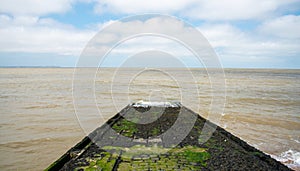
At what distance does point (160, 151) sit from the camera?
634cm

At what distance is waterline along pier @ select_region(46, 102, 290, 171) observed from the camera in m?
5.38

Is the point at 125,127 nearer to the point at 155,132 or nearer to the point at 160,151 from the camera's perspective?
the point at 155,132

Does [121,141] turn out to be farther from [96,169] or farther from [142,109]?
[142,109]

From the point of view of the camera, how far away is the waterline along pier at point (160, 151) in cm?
538

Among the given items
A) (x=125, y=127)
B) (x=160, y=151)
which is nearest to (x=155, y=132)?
(x=125, y=127)

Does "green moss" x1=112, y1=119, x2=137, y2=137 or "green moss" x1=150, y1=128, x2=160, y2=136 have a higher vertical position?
"green moss" x1=112, y1=119, x2=137, y2=137

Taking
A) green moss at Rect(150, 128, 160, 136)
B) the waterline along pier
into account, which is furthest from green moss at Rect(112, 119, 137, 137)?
green moss at Rect(150, 128, 160, 136)

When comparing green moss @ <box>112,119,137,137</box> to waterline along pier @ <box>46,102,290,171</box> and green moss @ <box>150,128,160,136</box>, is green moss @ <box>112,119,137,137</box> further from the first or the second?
green moss @ <box>150,128,160,136</box>

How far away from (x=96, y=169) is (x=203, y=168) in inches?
84.9

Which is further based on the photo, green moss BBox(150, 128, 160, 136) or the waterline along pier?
green moss BBox(150, 128, 160, 136)

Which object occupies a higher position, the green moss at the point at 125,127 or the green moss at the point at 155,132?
the green moss at the point at 125,127

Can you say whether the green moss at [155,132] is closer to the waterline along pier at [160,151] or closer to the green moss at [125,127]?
the waterline along pier at [160,151]

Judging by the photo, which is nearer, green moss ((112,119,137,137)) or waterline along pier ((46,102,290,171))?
waterline along pier ((46,102,290,171))

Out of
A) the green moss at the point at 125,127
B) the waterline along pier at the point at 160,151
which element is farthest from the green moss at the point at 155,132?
the green moss at the point at 125,127
